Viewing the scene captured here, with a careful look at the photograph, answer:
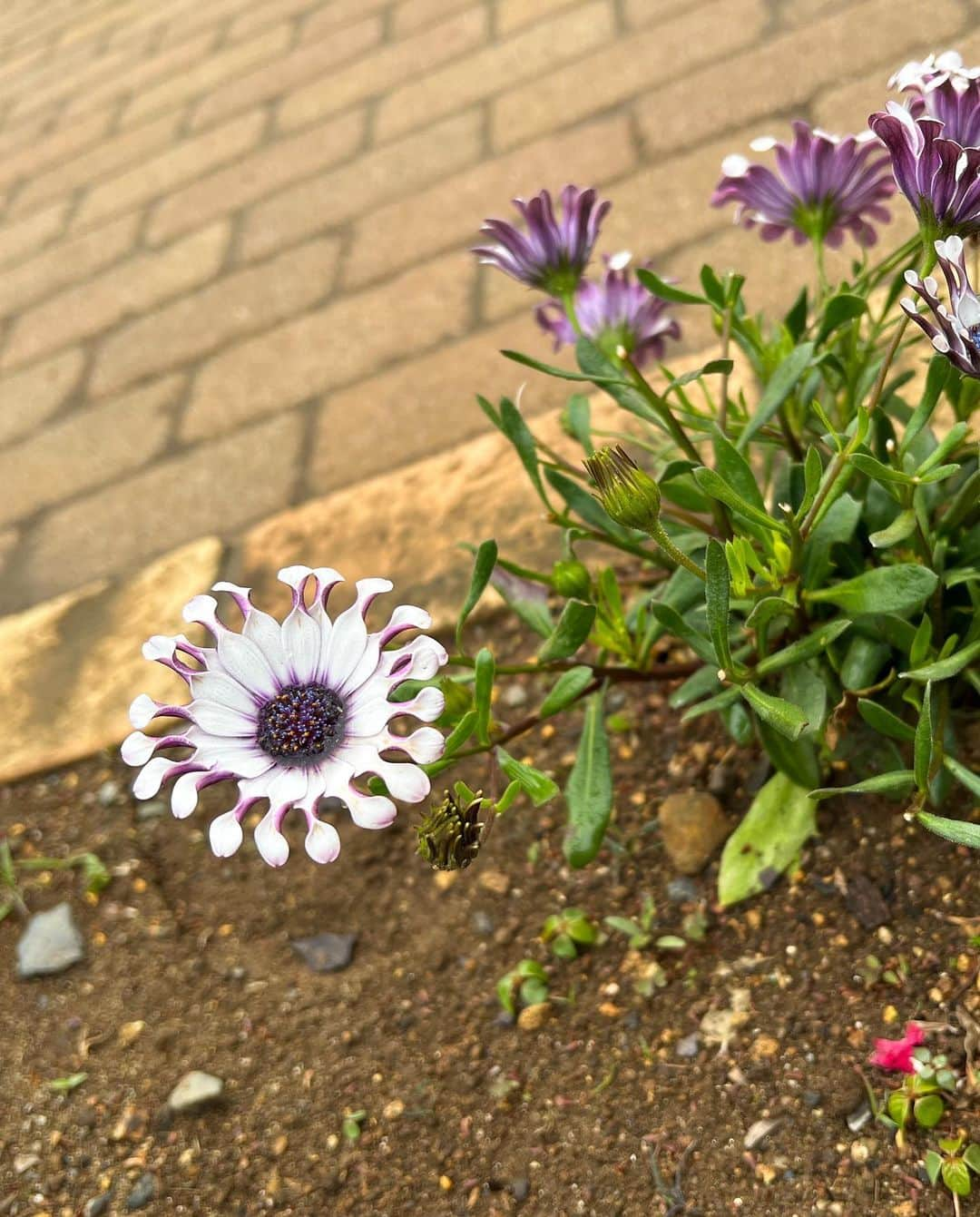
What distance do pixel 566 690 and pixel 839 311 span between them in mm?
498

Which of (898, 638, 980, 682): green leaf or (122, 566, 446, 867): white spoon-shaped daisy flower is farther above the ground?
(122, 566, 446, 867): white spoon-shaped daisy flower

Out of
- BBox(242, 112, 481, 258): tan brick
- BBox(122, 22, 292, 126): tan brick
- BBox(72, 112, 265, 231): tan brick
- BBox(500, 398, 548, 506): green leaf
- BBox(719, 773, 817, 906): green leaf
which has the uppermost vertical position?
BBox(500, 398, 548, 506): green leaf

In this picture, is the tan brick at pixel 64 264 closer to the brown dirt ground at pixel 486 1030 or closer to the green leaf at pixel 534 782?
the brown dirt ground at pixel 486 1030

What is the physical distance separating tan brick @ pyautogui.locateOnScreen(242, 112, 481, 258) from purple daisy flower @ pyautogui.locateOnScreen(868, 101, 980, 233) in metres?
2.03

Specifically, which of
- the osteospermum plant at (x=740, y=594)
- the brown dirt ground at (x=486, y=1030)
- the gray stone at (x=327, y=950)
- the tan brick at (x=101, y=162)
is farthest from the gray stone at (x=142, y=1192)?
the tan brick at (x=101, y=162)

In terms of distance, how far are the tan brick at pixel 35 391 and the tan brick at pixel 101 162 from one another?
0.97m

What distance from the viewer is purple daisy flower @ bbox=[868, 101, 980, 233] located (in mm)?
960

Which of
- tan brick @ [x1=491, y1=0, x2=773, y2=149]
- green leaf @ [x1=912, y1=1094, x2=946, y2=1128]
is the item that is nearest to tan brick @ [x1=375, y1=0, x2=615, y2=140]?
tan brick @ [x1=491, y1=0, x2=773, y2=149]

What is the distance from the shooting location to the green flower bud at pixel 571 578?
4.16 feet

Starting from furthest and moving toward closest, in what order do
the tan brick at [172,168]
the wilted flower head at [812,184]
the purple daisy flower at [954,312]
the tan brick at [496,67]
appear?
1. the tan brick at [172,168]
2. the tan brick at [496,67]
3. the wilted flower head at [812,184]
4. the purple daisy flower at [954,312]

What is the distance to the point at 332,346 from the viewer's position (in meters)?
2.57

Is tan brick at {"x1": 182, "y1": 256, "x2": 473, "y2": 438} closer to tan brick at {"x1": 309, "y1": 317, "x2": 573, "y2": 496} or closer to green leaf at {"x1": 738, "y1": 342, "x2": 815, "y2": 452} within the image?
tan brick at {"x1": 309, "y1": 317, "x2": 573, "y2": 496}

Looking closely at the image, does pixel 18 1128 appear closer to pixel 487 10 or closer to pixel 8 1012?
pixel 8 1012

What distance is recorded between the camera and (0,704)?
208 centimetres
